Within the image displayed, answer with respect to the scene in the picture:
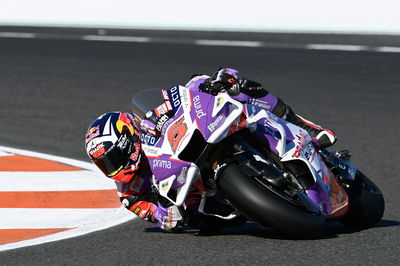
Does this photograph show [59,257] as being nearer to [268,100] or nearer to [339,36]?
[268,100]

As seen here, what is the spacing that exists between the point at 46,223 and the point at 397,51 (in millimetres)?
9343

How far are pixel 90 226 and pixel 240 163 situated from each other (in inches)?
53.5

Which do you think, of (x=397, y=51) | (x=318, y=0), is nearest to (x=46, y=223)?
(x=397, y=51)

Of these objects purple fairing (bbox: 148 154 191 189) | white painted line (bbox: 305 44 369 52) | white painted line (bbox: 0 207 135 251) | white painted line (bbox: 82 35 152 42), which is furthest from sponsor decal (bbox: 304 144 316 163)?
white painted line (bbox: 82 35 152 42)

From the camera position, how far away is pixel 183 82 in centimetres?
1338

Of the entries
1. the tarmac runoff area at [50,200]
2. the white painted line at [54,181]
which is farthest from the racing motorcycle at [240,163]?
the white painted line at [54,181]

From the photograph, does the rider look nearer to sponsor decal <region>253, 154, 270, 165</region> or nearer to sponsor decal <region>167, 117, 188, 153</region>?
sponsor decal <region>167, 117, 188, 153</region>

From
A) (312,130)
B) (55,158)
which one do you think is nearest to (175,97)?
(312,130)

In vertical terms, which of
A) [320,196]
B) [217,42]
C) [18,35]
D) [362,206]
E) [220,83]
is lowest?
[18,35]

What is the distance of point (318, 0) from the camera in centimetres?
1652

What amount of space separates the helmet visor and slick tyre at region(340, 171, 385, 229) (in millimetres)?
1398

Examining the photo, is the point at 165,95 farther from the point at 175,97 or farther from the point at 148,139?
→ the point at 148,139

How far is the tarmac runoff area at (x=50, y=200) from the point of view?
21.9ft

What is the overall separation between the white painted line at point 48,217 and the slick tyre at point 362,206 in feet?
5.53
